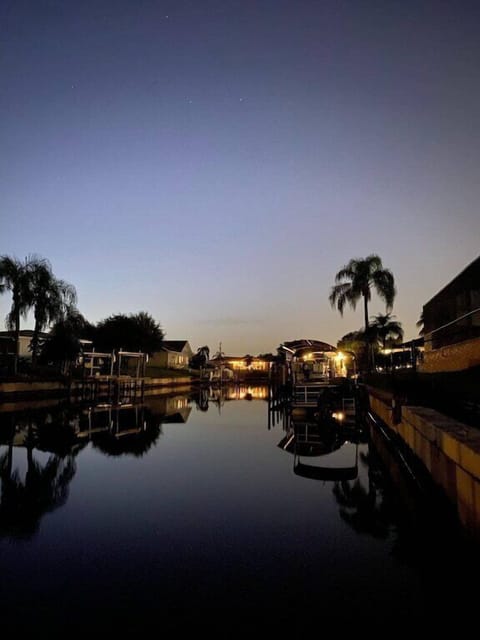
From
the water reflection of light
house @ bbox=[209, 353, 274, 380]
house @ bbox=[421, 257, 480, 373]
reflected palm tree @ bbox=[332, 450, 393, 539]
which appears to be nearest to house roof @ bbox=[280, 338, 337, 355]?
house @ bbox=[421, 257, 480, 373]

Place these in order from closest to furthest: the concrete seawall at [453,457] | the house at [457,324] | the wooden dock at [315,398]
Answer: the concrete seawall at [453,457]
the house at [457,324]
the wooden dock at [315,398]

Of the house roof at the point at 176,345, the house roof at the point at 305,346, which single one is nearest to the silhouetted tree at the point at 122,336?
the house roof at the point at 176,345

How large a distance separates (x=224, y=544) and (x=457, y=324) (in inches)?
294

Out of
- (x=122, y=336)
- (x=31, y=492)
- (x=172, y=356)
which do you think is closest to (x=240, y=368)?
(x=172, y=356)

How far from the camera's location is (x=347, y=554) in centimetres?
620

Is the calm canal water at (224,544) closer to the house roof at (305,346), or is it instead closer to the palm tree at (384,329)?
the house roof at (305,346)

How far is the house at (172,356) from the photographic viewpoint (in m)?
76.9

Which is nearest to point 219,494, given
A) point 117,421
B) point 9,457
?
point 9,457

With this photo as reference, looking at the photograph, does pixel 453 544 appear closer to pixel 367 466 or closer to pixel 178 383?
pixel 367 466

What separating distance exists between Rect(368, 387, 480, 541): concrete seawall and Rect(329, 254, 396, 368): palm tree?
3062cm

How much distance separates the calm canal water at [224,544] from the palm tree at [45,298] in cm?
2620

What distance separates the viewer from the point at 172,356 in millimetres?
80188

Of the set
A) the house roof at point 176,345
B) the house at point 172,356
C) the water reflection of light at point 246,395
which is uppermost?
the house roof at point 176,345

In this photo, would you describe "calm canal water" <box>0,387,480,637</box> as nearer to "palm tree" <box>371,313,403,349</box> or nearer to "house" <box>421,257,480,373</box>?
"house" <box>421,257,480,373</box>
